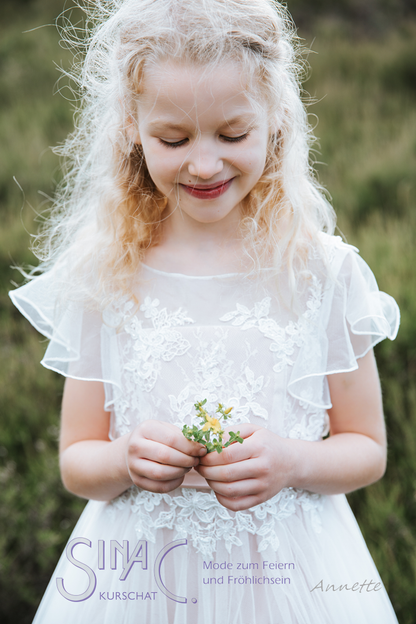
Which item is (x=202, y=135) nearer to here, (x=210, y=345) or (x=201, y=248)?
(x=201, y=248)

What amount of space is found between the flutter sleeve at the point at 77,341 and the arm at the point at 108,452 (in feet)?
0.16

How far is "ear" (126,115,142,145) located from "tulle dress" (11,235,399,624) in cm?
Answer: 38

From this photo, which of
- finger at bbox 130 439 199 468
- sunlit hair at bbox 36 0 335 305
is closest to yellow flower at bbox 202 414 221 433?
finger at bbox 130 439 199 468

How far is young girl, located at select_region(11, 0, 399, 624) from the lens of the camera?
1320mm

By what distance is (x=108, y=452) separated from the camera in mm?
1490

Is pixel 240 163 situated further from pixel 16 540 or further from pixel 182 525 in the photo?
pixel 16 540

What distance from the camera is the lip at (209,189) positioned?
1396 millimetres

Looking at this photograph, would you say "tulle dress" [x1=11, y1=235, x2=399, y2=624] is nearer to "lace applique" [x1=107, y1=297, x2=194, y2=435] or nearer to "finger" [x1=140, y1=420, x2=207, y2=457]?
"lace applique" [x1=107, y1=297, x2=194, y2=435]

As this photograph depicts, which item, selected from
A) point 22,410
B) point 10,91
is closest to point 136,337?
point 22,410

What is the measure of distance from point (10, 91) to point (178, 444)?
8.38 m

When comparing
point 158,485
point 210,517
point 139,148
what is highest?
point 139,148

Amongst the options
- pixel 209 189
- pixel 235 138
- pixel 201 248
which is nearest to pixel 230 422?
pixel 201 248

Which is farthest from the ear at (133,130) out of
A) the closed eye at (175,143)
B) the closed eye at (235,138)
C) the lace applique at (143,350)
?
the lace applique at (143,350)

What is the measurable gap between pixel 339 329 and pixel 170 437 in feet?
1.98
